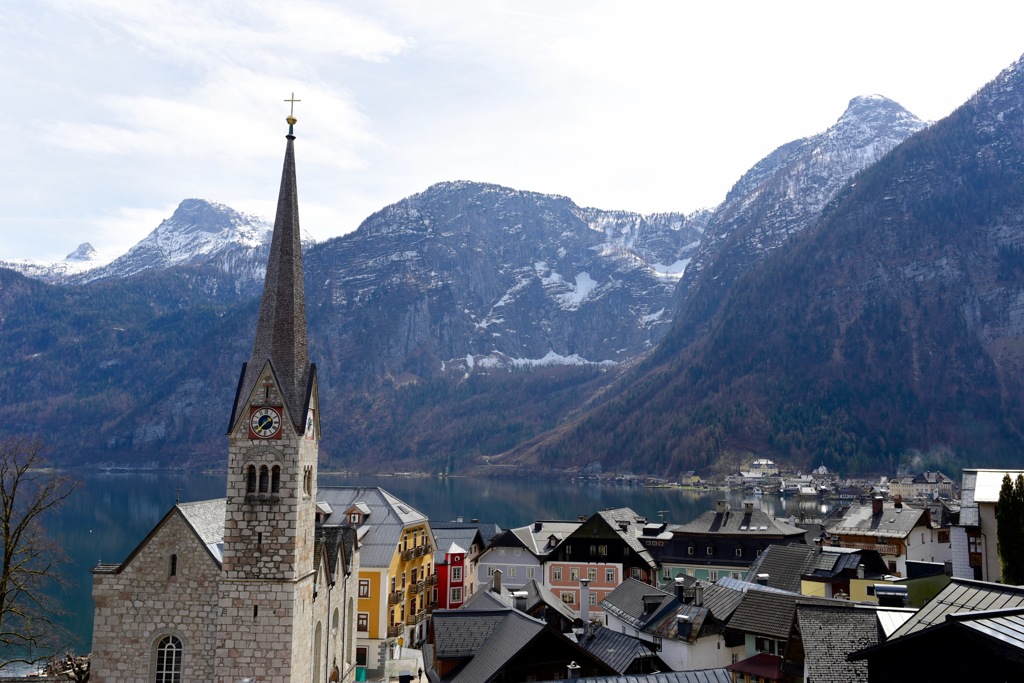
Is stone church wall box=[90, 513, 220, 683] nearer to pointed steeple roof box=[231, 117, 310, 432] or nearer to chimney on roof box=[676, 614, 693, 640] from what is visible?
pointed steeple roof box=[231, 117, 310, 432]

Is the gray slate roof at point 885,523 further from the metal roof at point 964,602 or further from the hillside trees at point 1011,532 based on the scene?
the metal roof at point 964,602

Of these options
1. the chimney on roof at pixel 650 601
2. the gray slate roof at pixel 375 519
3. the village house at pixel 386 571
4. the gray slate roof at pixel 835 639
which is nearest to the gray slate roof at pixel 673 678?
the gray slate roof at pixel 835 639

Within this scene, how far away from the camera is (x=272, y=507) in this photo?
33750 millimetres

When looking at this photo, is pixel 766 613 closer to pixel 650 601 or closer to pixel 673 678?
pixel 650 601

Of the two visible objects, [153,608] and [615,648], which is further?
[615,648]

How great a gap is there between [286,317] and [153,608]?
42.0 feet

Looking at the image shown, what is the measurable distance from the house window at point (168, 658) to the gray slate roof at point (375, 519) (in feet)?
98.5

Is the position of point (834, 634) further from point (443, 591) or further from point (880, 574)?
point (443, 591)

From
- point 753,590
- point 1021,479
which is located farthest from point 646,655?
point 1021,479

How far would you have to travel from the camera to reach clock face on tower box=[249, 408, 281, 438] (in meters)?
34.3

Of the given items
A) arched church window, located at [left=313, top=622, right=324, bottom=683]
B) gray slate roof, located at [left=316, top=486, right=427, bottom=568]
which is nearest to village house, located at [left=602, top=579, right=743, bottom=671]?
gray slate roof, located at [left=316, top=486, right=427, bottom=568]

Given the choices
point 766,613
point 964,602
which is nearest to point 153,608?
point 964,602

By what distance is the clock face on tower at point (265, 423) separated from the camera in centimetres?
3434

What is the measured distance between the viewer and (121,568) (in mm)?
34688
